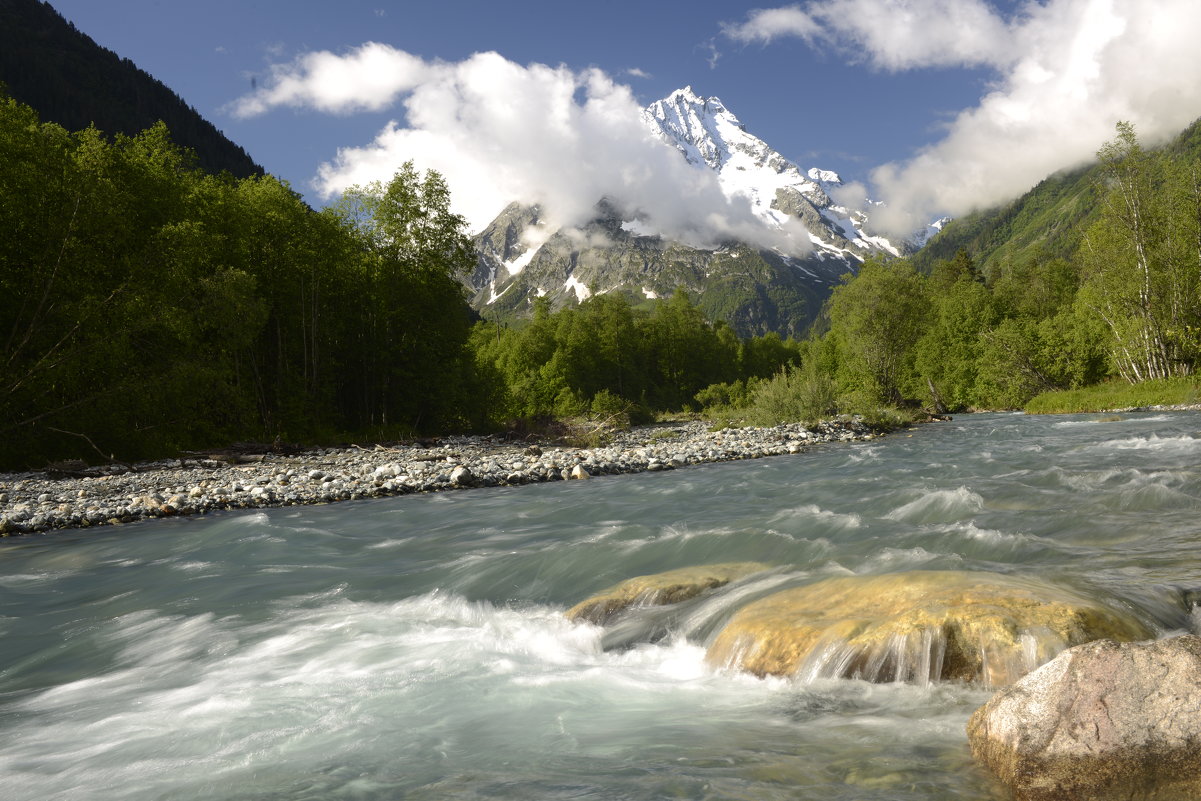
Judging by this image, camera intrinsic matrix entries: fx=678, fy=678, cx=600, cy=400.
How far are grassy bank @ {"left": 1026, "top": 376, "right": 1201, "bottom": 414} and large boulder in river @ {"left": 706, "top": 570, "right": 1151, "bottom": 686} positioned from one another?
1427 inches

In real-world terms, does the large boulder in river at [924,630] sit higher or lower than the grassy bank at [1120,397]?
lower

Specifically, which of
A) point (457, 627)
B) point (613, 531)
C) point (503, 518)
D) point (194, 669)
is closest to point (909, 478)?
point (613, 531)

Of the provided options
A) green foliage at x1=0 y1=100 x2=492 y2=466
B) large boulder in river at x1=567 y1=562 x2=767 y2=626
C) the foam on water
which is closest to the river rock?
green foliage at x1=0 y1=100 x2=492 y2=466

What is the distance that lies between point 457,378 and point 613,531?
2275cm

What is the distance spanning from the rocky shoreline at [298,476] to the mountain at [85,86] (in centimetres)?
11402

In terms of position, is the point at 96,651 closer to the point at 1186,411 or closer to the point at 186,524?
the point at 186,524

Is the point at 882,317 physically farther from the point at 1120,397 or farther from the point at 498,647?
the point at 498,647

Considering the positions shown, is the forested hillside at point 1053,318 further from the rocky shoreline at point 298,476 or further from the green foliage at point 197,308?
the green foliage at point 197,308

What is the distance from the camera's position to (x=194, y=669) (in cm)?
604

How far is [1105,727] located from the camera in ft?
9.93

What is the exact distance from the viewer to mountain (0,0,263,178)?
114 metres

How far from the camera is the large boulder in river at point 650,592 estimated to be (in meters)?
6.65

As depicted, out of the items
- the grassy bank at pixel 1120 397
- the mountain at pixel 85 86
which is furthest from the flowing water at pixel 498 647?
the mountain at pixel 85 86

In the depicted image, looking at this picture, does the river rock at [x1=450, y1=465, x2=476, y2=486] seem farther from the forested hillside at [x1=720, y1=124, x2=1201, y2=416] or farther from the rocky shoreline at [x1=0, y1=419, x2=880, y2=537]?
the forested hillside at [x1=720, y1=124, x2=1201, y2=416]
